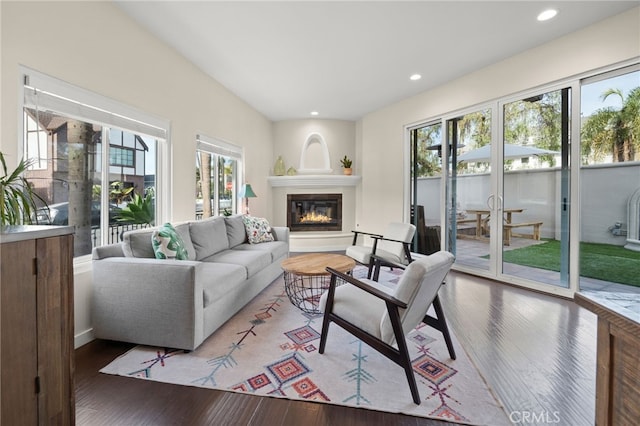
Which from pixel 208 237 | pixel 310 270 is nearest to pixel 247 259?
pixel 208 237

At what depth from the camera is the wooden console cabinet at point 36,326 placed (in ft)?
3.35

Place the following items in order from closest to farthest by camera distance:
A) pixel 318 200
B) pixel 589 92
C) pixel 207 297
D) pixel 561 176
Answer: pixel 207 297 → pixel 589 92 → pixel 561 176 → pixel 318 200

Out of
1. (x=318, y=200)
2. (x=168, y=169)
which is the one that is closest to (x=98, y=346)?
(x=168, y=169)

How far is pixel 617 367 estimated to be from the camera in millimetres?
705

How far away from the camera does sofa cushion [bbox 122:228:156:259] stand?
229 centimetres

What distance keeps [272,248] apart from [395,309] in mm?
2411

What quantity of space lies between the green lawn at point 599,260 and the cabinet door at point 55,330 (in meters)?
4.41

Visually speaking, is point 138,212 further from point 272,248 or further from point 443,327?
point 443,327

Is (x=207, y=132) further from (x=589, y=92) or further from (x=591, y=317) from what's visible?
(x=591, y=317)

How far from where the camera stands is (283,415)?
150cm

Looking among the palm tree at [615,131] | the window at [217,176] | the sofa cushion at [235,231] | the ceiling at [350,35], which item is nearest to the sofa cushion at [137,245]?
the sofa cushion at [235,231]

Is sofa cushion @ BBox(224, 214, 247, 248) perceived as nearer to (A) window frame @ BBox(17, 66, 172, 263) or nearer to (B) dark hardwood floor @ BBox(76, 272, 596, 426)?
(A) window frame @ BBox(17, 66, 172, 263)

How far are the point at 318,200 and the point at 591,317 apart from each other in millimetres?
4635

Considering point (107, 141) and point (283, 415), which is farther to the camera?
point (107, 141)
